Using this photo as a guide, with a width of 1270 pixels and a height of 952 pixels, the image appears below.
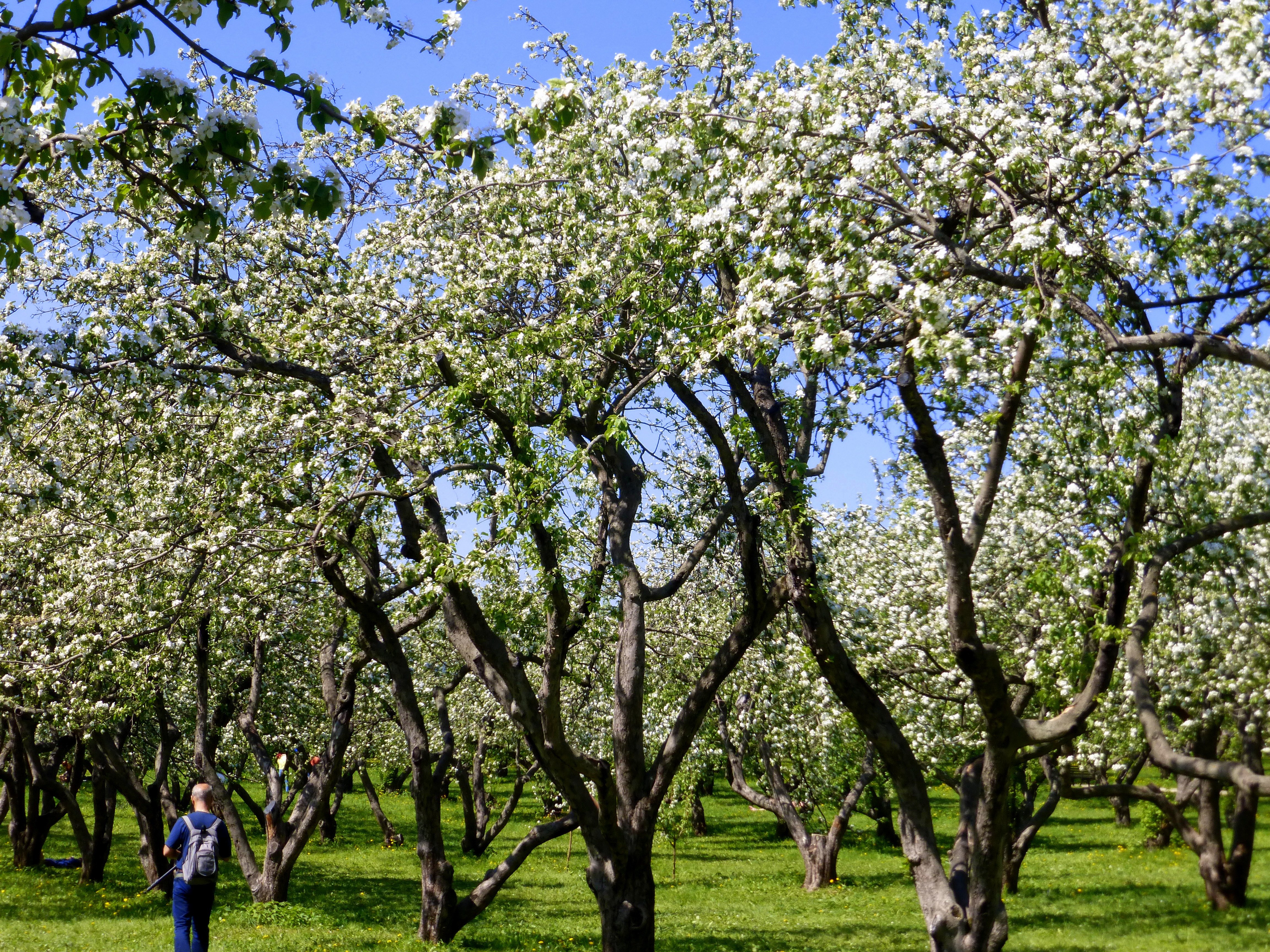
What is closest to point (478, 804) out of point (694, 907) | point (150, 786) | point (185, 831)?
point (694, 907)

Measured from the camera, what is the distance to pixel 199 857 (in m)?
11.0

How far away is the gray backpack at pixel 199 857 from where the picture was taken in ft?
36.0

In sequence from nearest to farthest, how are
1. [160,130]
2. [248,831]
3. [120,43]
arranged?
[120,43]
[160,130]
[248,831]

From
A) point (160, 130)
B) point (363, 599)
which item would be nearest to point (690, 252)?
point (160, 130)

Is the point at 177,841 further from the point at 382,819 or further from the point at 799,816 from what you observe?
the point at 382,819

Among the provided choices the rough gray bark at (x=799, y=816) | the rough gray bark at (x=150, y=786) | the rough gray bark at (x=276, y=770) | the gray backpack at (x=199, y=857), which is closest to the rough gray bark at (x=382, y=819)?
the rough gray bark at (x=150, y=786)

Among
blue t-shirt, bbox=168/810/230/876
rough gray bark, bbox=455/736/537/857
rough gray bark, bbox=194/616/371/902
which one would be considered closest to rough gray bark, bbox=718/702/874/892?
rough gray bark, bbox=455/736/537/857

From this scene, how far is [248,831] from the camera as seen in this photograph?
36.5m

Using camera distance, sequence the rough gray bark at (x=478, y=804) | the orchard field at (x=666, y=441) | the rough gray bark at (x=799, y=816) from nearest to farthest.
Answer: the orchard field at (x=666, y=441), the rough gray bark at (x=478, y=804), the rough gray bark at (x=799, y=816)

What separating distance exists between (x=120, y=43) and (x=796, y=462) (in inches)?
243

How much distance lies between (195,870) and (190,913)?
504 millimetres

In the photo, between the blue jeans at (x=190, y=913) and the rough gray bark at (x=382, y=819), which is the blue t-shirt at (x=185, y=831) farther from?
the rough gray bark at (x=382, y=819)

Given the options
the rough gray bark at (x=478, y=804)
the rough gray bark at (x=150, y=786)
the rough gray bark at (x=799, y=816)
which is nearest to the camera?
the rough gray bark at (x=150, y=786)

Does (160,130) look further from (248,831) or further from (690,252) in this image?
(248,831)
